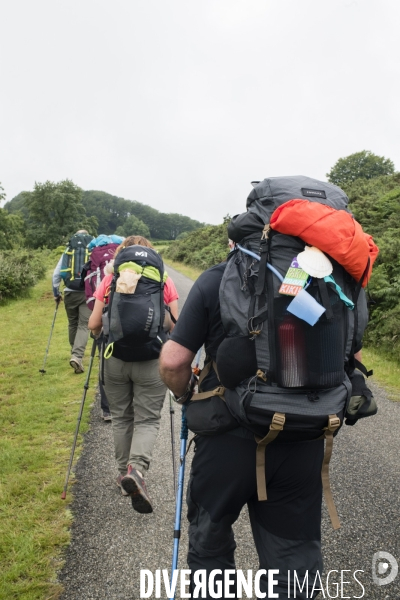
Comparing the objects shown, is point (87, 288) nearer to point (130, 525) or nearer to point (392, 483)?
point (130, 525)

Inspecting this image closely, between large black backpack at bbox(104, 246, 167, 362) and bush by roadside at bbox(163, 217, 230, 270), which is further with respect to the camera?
bush by roadside at bbox(163, 217, 230, 270)

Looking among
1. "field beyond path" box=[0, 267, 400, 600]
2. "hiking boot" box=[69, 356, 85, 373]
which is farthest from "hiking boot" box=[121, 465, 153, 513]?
"hiking boot" box=[69, 356, 85, 373]

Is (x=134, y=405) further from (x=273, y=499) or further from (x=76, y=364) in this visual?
(x=76, y=364)

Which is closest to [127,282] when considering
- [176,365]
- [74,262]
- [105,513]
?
[176,365]

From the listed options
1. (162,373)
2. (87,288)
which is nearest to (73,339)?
(87,288)

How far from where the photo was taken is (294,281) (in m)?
1.80

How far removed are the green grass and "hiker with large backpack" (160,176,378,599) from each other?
58.7 inches

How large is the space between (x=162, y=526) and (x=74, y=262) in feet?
16.6

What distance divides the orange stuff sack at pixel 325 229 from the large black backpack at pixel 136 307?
191cm

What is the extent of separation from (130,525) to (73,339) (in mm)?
5129

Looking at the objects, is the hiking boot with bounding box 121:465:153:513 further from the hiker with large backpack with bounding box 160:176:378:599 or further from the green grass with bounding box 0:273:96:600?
the hiker with large backpack with bounding box 160:176:378:599

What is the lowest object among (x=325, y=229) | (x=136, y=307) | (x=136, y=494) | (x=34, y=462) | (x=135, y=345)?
(x=34, y=462)

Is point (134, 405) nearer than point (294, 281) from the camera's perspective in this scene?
No

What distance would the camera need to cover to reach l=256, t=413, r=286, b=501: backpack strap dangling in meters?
1.81
